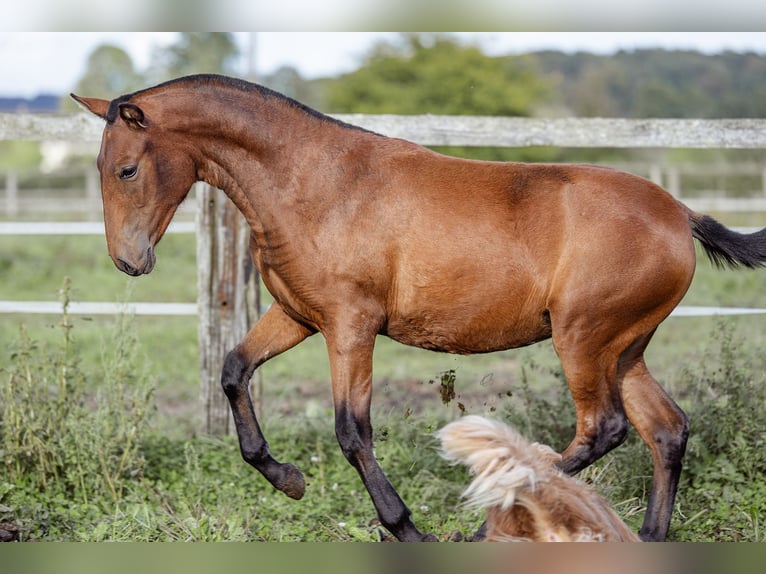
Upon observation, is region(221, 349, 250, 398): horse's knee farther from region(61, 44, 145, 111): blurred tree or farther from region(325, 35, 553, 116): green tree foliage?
region(61, 44, 145, 111): blurred tree

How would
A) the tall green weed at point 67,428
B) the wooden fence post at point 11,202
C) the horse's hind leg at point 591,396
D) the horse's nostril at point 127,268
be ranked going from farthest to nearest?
the wooden fence post at point 11,202 < the tall green weed at point 67,428 < the horse's hind leg at point 591,396 < the horse's nostril at point 127,268

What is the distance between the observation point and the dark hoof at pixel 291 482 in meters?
4.57

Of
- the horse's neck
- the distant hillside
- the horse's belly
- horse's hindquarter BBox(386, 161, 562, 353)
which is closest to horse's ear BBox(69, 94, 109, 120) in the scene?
the horse's neck

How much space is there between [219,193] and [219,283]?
25.1 inches

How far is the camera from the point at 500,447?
2.92m

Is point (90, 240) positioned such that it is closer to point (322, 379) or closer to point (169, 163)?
point (322, 379)

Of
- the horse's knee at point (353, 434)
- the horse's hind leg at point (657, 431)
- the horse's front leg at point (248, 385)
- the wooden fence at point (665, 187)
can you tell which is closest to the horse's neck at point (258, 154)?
the horse's front leg at point (248, 385)

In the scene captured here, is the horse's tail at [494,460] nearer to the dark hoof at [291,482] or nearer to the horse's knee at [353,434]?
the horse's knee at [353,434]

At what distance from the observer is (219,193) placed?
6477 mm

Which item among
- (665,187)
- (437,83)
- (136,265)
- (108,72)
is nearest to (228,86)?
(136,265)

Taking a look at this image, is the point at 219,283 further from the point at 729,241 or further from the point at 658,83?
the point at 658,83

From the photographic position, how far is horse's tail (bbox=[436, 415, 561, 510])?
2881mm

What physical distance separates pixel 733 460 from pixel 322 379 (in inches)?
160

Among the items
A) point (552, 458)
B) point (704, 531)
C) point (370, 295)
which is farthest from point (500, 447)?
point (704, 531)
